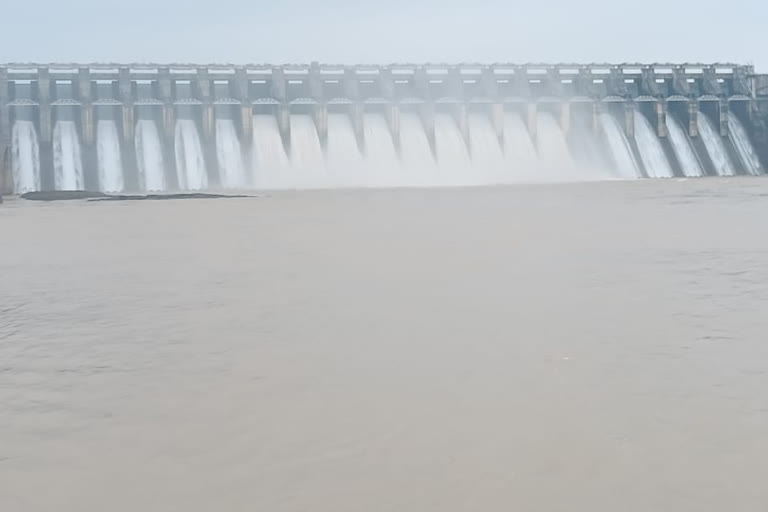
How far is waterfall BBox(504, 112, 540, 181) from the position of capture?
132 feet

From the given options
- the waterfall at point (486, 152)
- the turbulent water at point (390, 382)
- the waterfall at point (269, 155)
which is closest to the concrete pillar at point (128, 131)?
the waterfall at point (269, 155)

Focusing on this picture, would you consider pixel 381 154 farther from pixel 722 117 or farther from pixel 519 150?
pixel 722 117

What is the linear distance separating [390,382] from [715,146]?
42559mm

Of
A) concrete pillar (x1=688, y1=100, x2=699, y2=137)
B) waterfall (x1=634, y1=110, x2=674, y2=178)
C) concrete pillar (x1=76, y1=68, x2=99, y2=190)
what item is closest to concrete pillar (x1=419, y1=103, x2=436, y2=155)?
waterfall (x1=634, y1=110, x2=674, y2=178)

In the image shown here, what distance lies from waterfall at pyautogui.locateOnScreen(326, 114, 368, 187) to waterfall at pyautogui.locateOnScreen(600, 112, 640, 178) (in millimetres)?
12401

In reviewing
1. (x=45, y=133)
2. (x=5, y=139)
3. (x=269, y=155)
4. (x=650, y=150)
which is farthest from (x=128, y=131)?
(x=650, y=150)

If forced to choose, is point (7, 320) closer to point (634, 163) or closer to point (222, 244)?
point (222, 244)

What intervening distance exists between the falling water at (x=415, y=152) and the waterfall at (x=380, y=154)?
46cm

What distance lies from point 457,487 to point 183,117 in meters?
35.9

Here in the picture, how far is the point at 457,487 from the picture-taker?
314cm

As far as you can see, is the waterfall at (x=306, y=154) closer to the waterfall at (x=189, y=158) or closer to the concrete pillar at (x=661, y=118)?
the waterfall at (x=189, y=158)

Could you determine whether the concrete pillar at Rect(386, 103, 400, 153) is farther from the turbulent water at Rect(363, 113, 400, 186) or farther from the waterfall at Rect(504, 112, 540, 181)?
the waterfall at Rect(504, 112, 540, 181)

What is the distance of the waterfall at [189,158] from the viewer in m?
35.7

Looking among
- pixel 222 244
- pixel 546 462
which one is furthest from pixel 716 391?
pixel 222 244
